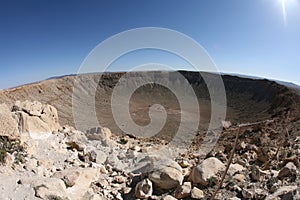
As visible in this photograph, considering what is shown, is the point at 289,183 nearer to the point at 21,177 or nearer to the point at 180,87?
the point at 21,177

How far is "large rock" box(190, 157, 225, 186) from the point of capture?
264 inches

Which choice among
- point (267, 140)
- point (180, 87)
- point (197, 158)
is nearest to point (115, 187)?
point (197, 158)

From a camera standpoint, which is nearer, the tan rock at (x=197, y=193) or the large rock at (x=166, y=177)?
the tan rock at (x=197, y=193)

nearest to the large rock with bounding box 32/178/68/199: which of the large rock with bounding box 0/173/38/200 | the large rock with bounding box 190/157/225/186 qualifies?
the large rock with bounding box 0/173/38/200

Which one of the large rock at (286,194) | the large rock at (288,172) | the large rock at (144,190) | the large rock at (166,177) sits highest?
the large rock at (288,172)

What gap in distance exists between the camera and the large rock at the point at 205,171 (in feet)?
22.0

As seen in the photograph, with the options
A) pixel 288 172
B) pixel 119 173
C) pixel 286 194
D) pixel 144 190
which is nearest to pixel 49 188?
pixel 144 190

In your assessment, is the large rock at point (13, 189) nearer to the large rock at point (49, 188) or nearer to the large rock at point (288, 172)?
the large rock at point (49, 188)

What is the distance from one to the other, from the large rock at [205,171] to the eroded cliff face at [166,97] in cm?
1974

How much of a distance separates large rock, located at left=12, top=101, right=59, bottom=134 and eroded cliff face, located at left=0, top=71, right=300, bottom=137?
1496 cm

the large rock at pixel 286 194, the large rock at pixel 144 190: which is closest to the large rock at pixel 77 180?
the large rock at pixel 144 190

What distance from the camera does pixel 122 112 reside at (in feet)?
133

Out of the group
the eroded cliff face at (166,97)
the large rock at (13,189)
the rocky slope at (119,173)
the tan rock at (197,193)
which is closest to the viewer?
the large rock at (13,189)

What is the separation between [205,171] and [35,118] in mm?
6252
